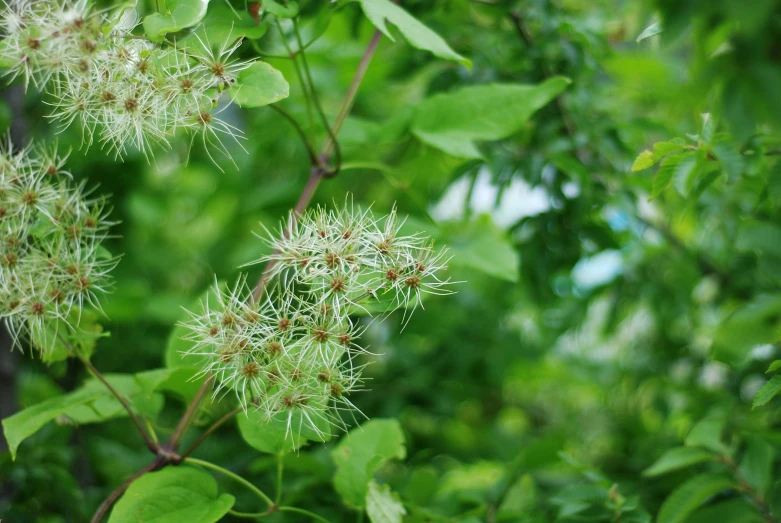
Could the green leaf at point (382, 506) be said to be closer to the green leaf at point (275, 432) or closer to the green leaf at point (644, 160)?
the green leaf at point (275, 432)

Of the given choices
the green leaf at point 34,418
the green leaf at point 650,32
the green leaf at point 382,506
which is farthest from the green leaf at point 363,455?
the green leaf at point 650,32

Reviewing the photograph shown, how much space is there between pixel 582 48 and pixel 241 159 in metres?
0.71

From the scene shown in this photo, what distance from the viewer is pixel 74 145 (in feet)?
3.70

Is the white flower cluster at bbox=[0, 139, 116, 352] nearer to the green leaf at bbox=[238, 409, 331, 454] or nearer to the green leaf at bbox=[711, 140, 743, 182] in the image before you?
the green leaf at bbox=[238, 409, 331, 454]

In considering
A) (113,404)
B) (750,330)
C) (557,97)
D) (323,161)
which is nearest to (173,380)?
(113,404)

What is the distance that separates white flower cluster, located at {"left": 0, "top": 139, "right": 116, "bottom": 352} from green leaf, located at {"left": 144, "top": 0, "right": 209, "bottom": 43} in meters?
0.17

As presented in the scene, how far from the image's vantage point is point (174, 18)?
1.85ft

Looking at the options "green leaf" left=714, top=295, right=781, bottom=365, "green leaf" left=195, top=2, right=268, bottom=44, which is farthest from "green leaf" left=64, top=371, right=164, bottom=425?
"green leaf" left=714, top=295, right=781, bottom=365

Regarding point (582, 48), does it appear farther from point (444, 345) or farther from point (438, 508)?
point (438, 508)

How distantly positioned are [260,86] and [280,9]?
91 mm

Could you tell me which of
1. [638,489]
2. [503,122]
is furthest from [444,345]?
[503,122]

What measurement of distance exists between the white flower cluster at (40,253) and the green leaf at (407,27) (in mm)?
339

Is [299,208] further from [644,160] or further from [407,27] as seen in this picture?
[644,160]

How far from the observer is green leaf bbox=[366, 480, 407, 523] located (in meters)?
0.63
